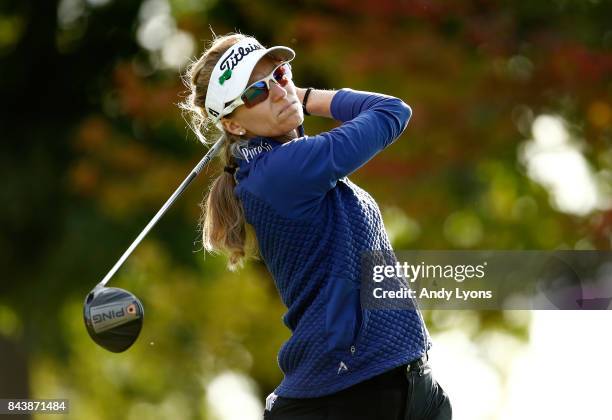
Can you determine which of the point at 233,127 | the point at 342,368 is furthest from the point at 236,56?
the point at 342,368

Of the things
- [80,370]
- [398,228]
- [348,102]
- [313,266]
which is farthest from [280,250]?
[80,370]

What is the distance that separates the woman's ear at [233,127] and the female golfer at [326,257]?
54mm

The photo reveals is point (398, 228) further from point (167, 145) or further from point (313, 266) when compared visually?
point (313, 266)

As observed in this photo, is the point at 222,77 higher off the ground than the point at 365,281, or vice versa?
the point at 222,77

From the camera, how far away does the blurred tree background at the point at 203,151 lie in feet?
26.2

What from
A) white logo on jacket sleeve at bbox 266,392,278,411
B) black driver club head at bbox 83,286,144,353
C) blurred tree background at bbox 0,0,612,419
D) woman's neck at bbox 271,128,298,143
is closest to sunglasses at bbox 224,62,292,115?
woman's neck at bbox 271,128,298,143

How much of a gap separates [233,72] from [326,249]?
553 millimetres

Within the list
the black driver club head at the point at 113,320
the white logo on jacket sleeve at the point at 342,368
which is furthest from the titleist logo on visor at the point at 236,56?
the white logo on jacket sleeve at the point at 342,368

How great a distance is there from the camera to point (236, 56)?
323 cm

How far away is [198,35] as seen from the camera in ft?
28.8

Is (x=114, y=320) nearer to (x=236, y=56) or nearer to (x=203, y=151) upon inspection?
(x=236, y=56)

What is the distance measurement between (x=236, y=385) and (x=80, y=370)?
4.84 ft

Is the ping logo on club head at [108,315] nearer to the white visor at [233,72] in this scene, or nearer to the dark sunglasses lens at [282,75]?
the white visor at [233,72]

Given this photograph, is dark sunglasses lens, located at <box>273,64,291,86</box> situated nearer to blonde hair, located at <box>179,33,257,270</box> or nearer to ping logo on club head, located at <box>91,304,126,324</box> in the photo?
blonde hair, located at <box>179,33,257,270</box>
